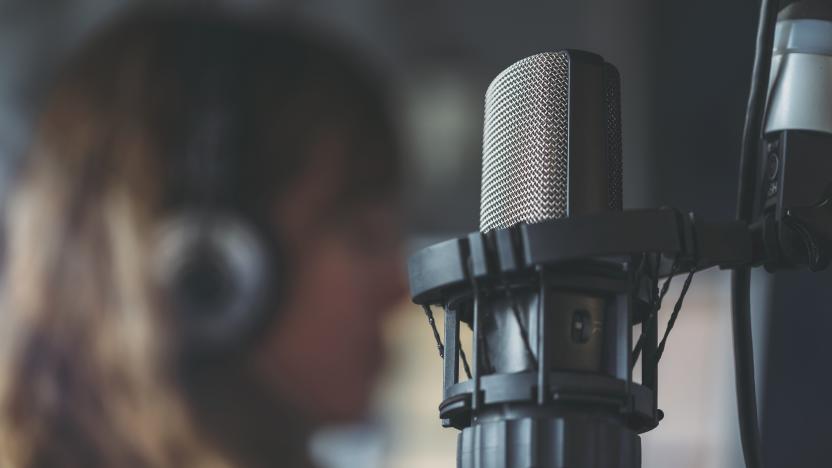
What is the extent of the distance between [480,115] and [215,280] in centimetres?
58

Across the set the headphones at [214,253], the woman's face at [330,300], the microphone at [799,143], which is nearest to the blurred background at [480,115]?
the woman's face at [330,300]

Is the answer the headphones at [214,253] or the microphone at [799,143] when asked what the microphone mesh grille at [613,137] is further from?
the headphones at [214,253]

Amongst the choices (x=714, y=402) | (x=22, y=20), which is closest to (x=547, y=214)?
(x=714, y=402)

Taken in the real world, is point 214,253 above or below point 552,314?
above

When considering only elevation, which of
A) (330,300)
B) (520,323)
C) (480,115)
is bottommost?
(520,323)

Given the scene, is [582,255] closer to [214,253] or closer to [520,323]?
[520,323]

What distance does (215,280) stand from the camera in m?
2.15

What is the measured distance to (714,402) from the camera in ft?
6.31

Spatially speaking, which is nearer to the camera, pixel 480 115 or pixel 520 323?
pixel 520 323

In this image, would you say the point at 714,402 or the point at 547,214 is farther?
the point at 714,402

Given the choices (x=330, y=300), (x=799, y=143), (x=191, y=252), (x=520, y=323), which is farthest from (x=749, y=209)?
(x=191, y=252)

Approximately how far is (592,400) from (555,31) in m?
1.80

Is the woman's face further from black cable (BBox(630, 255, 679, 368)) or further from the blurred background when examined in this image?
black cable (BBox(630, 255, 679, 368))

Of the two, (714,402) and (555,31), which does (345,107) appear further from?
(714,402)
